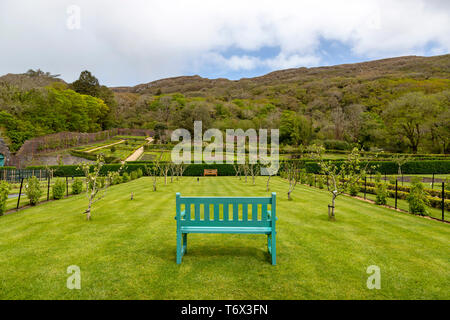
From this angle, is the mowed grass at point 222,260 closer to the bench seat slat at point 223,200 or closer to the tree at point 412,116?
the bench seat slat at point 223,200

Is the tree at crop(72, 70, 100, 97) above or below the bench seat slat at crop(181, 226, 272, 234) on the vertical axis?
above

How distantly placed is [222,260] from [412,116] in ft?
172

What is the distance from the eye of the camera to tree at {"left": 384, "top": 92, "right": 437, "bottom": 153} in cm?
4388

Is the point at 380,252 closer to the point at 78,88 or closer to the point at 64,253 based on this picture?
the point at 64,253

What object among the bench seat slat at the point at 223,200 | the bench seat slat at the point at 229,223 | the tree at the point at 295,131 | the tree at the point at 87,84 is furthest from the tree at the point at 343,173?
the tree at the point at 87,84

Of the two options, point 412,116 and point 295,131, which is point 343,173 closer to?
point 412,116

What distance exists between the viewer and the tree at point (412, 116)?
43875 millimetres

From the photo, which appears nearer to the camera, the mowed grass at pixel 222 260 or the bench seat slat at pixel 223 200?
the mowed grass at pixel 222 260

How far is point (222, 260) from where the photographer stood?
4332mm

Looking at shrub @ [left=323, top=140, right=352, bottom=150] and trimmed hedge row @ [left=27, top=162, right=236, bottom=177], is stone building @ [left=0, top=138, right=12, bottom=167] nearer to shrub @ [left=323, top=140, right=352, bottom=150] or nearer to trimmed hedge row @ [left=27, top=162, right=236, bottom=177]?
trimmed hedge row @ [left=27, top=162, right=236, bottom=177]

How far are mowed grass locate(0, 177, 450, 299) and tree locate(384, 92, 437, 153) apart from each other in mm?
46903

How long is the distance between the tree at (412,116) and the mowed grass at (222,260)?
4690 centimetres

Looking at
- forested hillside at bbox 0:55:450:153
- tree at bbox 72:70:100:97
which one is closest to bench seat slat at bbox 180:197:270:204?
forested hillside at bbox 0:55:450:153
